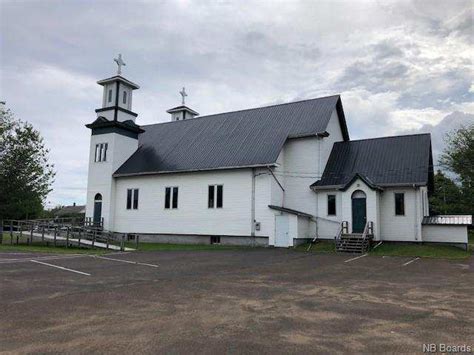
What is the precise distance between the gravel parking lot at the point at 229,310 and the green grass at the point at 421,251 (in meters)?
8.24

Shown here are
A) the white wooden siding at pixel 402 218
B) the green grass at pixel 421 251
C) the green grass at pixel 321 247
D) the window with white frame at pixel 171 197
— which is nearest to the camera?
the green grass at pixel 421 251

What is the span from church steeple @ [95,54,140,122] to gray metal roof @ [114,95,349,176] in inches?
132

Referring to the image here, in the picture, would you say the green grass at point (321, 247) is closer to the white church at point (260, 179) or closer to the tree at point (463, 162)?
the white church at point (260, 179)

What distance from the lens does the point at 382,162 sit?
29.1 metres

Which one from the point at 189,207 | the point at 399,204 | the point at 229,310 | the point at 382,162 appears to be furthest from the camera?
the point at 189,207

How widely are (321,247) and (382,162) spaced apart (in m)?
7.60

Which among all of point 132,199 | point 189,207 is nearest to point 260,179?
point 189,207

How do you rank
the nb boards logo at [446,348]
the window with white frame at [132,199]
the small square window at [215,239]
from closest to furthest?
1. the nb boards logo at [446,348]
2. the small square window at [215,239]
3. the window with white frame at [132,199]

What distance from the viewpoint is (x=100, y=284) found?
11.8 metres

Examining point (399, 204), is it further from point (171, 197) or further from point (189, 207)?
point (171, 197)

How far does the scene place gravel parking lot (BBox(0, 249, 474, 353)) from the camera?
6.30 metres

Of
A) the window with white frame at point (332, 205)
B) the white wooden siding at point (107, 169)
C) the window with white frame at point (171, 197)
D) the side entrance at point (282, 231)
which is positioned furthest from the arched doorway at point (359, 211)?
the white wooden siding at point (107, 169)

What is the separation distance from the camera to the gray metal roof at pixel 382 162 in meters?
27.4

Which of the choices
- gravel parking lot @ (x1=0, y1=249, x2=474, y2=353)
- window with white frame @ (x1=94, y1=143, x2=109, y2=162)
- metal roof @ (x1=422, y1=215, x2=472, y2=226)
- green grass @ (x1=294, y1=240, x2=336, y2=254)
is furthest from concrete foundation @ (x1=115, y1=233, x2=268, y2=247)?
gravel parking lot @ (x1=0, y1=249, x2=474, y2=353)
